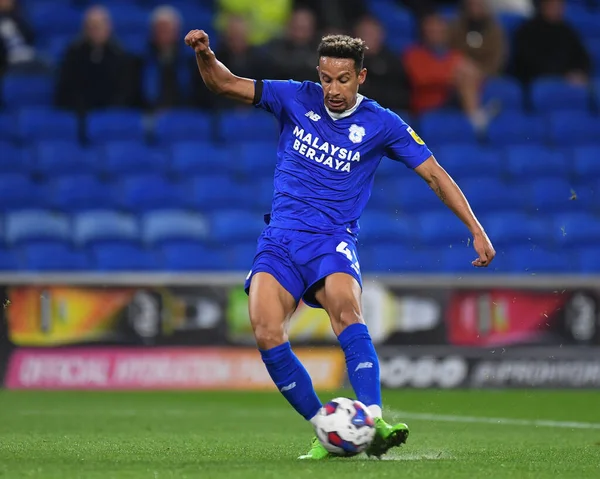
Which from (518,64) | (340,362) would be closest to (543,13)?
(518,64)

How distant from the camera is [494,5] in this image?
1703cm

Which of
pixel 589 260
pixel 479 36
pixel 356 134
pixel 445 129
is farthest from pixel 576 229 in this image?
pixel 356 134

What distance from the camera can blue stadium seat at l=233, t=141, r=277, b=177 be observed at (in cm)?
1352

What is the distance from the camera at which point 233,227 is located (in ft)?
42.0

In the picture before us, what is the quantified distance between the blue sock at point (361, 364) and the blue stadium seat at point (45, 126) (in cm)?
822

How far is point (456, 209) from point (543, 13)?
9.99m

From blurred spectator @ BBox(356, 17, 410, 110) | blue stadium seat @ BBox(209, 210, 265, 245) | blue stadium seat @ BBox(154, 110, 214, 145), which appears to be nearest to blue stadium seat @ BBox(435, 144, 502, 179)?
blurred spectator @ BBox(356, 17, 410, 110)

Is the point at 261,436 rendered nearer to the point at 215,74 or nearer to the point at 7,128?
the point at 215,74

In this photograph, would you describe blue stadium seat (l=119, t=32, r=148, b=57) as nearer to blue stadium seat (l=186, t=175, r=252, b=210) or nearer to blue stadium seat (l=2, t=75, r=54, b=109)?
blue stadium seat (l=2, t=75, r=54, b=109)

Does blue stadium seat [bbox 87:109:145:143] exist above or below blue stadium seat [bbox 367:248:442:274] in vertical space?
above

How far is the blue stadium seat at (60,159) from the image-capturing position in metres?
13.1

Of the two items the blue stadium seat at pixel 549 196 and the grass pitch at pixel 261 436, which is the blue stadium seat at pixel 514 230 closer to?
the blue stadium seat at pixel 549 196

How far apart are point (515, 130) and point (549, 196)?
1075 millimetres

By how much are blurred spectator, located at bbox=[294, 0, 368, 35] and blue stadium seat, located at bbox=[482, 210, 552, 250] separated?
3018 mm
